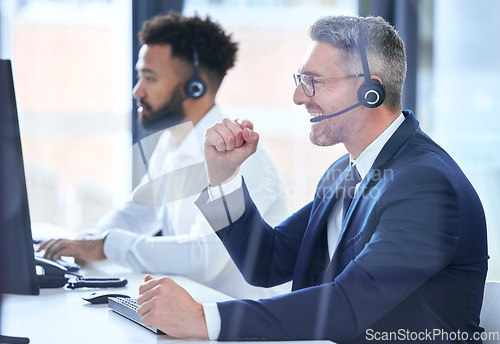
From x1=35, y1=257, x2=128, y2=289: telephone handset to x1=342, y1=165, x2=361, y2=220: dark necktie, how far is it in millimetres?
536

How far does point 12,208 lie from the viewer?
101cm

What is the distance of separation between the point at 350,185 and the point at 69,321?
63 cm

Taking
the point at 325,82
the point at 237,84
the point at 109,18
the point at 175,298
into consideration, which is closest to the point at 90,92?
the point at 109,18

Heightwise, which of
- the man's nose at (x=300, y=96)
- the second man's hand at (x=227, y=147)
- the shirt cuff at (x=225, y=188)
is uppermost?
the man's nose at (x=300, y=96)

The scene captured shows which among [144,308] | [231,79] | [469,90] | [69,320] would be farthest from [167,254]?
[469,90]

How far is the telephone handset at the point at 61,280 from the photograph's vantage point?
1.40 m

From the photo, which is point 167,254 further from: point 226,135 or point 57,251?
point 226,135

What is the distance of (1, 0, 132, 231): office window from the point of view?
285cm

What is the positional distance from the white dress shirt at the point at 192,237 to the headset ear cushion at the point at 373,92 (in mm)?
368

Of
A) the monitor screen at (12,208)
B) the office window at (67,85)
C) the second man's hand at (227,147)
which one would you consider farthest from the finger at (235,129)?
the office window at (67,85)

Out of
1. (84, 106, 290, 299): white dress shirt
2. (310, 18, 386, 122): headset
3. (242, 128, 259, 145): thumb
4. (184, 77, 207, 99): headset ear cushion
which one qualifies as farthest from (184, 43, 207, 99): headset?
(310, 18, 386, 122): headset

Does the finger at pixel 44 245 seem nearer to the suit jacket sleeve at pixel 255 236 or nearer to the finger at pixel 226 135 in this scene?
the suit jacket sleeve at pixel 255 236

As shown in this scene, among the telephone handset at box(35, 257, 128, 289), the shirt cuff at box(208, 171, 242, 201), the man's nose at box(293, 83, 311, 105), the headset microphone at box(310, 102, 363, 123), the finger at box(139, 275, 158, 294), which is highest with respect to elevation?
the man's nose at box(293, 83, 311, 105)

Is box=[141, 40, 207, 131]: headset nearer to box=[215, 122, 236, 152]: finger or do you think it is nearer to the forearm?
the forearm
